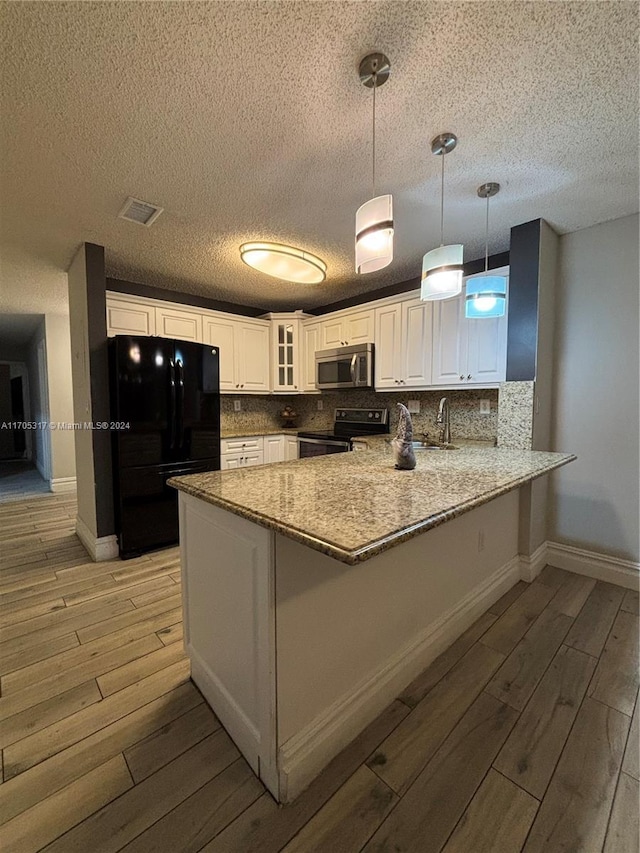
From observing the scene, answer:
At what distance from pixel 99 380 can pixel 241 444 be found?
4.96 feet

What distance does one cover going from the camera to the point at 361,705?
136 cm

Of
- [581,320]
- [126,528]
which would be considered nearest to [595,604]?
[581,320]

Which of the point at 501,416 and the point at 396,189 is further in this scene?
the point at 501,416

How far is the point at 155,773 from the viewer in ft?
3.94

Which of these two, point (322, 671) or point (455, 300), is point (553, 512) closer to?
point (455, 300)

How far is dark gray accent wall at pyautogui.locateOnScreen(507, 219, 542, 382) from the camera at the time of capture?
2.44 metres

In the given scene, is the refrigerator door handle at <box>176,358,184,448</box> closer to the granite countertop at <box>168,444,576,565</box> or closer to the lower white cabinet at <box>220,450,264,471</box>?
the lower white cabinet at <box>220,450,264,471</box>

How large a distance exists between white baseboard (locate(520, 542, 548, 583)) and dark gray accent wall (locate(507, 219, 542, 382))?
1.28 metres

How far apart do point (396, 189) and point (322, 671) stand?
242 centimetres

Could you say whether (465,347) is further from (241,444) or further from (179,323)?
(179,323)

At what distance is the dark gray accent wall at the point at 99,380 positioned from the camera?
2.78 meters

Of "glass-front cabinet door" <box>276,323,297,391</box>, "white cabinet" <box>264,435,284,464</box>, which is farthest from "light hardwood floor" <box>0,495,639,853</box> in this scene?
"glass-front cabinet door" <box>276,323,297,391</box>

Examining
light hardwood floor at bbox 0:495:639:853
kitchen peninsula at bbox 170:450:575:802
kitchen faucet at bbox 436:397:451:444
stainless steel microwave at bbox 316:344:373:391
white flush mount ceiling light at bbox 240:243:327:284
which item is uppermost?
white flush mount ceiling light at bbox 240:243:327:284

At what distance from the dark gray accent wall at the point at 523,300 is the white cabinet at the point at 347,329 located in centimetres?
139
